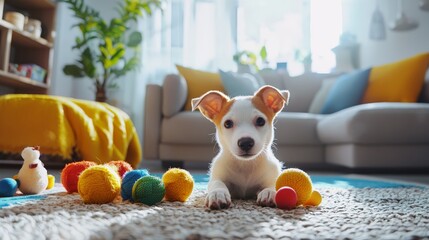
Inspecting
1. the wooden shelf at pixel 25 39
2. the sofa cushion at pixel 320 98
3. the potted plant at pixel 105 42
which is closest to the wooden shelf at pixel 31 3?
the potted plant at pixel 105 42

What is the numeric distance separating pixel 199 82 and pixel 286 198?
238 centimetres

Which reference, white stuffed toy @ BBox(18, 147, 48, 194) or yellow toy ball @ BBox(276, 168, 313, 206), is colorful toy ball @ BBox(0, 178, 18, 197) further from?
yellow toy ball @ BBox(276, 168, 313, 206)

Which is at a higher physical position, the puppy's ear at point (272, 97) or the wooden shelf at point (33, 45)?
the wooden shelf at point (33, 45)

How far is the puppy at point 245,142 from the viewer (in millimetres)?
1046

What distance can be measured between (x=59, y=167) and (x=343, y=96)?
7.29 ft

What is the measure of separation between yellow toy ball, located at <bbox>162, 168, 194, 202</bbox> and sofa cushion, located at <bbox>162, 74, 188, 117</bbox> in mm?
1766

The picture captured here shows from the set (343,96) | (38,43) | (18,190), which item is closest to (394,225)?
(18,190)

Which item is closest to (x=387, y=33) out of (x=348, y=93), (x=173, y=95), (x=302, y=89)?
(x=302, y=89)

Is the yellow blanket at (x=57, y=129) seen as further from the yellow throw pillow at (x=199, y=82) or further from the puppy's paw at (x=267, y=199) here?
the puppy's paw at (x=267, y=199)

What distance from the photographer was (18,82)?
3.34 metres

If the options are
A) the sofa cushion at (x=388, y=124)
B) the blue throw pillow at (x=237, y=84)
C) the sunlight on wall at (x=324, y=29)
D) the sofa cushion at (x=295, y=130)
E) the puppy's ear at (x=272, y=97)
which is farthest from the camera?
the sunlight on wall at (x=324, y=29)

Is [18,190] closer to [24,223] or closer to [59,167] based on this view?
[24,223]

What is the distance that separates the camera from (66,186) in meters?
1.23

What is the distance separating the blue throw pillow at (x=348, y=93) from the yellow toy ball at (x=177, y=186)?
2.17 m
